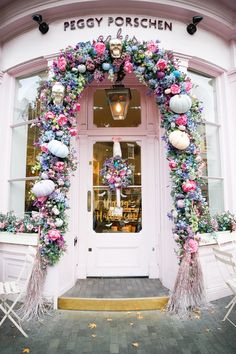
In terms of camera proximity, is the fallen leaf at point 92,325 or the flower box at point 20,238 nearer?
the fallen leaf at point 92,325

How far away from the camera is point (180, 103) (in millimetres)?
3744

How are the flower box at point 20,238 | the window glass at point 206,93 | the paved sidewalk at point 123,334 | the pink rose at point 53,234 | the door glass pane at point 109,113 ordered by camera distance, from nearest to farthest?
the paved sidewalk at point 123,334 < the pink rose at point 53,234 < the flower box at point 20,238 < the window glass at point 206,93 < the door glass pane at point 109,113

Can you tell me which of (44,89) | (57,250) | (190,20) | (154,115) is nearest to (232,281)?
(57,250)

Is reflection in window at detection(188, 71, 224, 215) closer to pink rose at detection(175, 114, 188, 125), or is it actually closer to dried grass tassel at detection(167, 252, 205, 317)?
pink rose at detection(175, 114, 188, 125)

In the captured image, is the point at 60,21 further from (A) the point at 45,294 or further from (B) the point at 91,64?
(A) the point at 45,294

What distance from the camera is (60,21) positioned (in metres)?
4.31

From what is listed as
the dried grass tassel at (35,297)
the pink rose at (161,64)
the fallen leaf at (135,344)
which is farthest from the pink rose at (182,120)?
the fallen leaf at (135,344)

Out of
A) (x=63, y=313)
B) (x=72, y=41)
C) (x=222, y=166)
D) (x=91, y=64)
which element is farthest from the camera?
(x=222, y=166)

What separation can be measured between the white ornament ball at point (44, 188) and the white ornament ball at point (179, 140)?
1.69 metres

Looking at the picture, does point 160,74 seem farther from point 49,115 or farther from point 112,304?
point 112,304

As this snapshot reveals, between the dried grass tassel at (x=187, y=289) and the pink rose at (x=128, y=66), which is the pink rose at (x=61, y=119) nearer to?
the pink rose at (x=128, y=66)

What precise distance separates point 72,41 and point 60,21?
42 cm

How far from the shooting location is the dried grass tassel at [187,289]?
3521 millimetres

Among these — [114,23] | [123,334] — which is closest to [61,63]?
[114,23]
